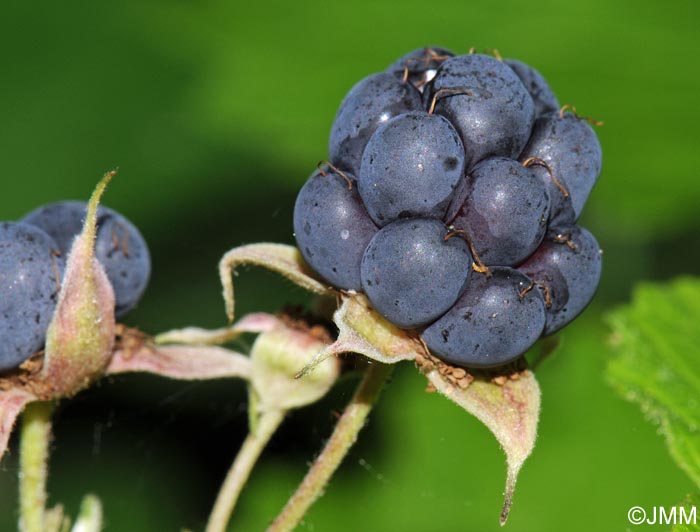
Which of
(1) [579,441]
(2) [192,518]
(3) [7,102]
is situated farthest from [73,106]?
(1) [579,441]

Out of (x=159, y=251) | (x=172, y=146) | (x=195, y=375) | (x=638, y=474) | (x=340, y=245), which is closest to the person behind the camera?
(x=340, y=245)

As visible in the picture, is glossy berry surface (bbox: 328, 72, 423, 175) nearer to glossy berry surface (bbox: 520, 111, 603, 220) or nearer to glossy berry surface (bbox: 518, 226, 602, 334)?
glossy berry surface (bbox: 520, 111, 603, 220)

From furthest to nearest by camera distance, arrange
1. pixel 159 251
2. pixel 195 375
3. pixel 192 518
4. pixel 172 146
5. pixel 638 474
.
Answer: pixel 172 146, pixel 159 251, pixel 192 518, pixel 638 474, pixel 195 375

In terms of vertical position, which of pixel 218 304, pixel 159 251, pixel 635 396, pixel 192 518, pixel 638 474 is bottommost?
pixel 192 518

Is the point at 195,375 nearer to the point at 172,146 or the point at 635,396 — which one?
the point at 635,396

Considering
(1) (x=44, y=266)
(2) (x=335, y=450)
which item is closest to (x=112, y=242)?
(1) (x=44, y=266)

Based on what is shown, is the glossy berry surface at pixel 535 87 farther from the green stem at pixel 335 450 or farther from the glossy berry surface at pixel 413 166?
the green stem at pixel 335 450

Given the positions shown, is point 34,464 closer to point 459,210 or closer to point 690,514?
point 459,210
